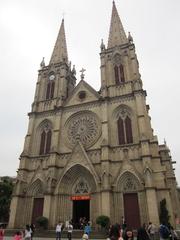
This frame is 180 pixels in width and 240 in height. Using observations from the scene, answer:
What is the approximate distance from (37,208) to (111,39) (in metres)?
29.1

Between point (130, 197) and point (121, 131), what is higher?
point (121, 131)

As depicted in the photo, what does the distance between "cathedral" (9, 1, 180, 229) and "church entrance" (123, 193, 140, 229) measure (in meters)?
0.09

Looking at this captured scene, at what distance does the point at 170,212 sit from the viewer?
21375mm

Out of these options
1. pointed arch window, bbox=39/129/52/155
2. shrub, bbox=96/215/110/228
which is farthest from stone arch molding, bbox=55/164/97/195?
pointed arch window, bbox=39/129/52/155

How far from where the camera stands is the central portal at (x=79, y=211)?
85.5 feet

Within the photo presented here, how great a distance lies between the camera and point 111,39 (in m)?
37.8

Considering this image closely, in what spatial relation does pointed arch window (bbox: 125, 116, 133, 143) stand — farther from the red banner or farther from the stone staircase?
the stone staircase

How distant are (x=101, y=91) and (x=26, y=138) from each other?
42.1ft

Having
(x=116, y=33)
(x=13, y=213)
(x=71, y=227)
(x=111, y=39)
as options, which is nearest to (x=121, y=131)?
(x=71, y=227)

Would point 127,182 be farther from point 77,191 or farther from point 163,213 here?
point 77,191

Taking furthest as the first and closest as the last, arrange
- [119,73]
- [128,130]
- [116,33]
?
[116,33], [119,73], [128,130]

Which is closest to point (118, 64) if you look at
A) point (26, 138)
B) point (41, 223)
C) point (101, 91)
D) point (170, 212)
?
point (101, 91)

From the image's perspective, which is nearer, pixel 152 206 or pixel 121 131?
pixel 152 206

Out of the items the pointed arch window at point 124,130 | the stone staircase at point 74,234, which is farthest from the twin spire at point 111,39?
the stone staircase at point 74,234
